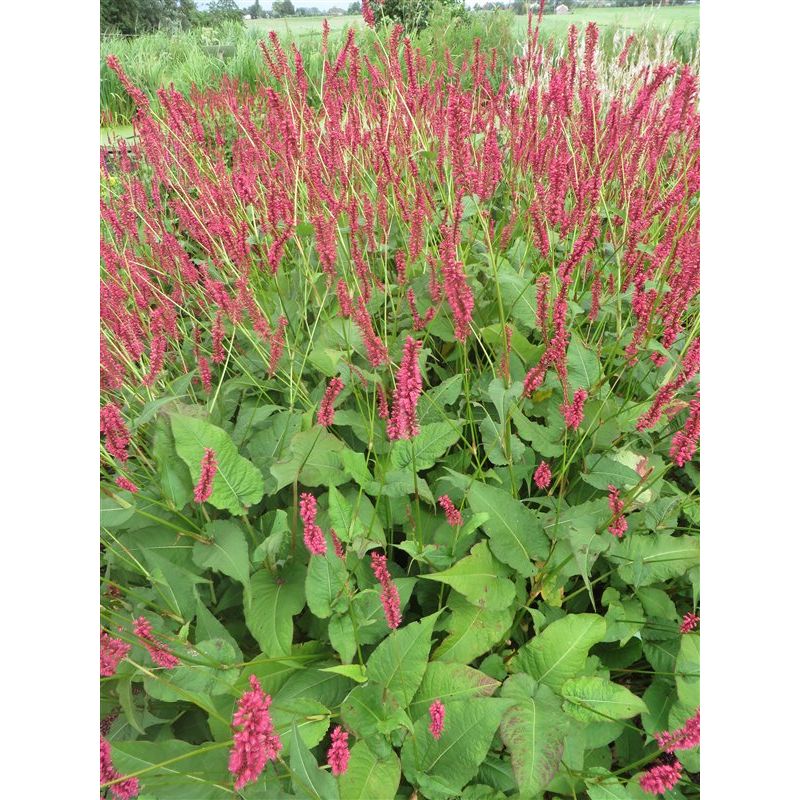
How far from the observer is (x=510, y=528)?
3.42 feet

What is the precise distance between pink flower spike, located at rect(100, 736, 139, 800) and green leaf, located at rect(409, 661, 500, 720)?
41 centimetres

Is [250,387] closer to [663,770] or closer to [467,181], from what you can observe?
[467,181]

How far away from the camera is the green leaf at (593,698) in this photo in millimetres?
895

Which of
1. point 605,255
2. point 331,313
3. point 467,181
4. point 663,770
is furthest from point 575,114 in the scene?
point 663,770

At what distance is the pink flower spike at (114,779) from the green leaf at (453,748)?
0.38m

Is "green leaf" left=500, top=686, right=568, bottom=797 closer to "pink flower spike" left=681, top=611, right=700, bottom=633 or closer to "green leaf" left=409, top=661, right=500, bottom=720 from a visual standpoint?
"green leaf" left=409, top=661, right=500, bottom=720

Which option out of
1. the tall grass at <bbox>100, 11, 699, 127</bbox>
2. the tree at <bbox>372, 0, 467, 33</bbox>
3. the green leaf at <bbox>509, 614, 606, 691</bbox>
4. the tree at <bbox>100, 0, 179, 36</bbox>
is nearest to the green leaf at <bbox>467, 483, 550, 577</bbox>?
the green leaf at <bbox>509, 614, 606, 691</bbox>

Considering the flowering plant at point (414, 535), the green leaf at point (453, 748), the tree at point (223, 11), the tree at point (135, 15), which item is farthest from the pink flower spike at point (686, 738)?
the tree at point (223, 11)

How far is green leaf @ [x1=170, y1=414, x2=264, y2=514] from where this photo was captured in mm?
1062

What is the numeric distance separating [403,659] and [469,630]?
0.14 meters

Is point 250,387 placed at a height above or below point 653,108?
below

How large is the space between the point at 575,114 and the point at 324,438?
5.67ft

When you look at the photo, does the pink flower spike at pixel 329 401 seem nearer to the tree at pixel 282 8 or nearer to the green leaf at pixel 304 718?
the green leaf at pixel 304 718
